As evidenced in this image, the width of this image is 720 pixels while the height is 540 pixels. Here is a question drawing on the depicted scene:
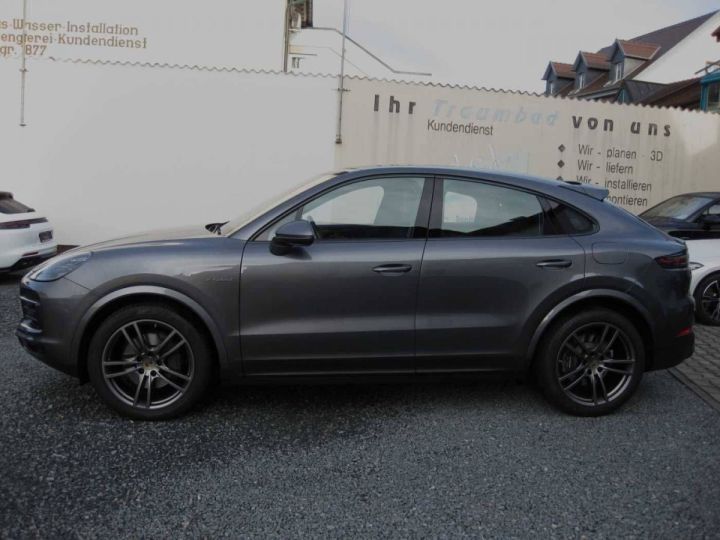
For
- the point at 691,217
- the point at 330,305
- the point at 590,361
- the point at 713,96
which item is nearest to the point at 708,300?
the point at 691,217

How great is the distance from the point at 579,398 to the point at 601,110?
8.80 metres

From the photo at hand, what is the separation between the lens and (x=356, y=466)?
338 centimetres

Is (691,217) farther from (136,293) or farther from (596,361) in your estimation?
(136,293)

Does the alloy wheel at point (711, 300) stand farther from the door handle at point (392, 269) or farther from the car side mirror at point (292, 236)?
the car side mirror at point (292, 236)

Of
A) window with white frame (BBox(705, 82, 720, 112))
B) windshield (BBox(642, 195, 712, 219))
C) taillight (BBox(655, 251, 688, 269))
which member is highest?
window with white frame (BBox(705, 82, 720, 112))

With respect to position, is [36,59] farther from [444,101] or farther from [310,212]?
[310,212]

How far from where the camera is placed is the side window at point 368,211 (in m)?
4.00

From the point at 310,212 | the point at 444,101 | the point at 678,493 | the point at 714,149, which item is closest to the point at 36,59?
the point at 444,101

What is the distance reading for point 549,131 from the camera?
11.3 metres

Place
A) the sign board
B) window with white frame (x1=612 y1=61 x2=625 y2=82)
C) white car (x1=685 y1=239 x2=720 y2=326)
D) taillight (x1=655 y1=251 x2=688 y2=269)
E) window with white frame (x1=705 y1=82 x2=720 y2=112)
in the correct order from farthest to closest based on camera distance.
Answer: window with white frame (x1=612 y1=61 x2=625 y2=82), window with white frame (x1=705 y1=82 x2=720 y2=112), the sign board, white car (x1=685 y1=239 x2=720 y2=326), taillight (x1=655 y1=251 x2=688 y2=269)

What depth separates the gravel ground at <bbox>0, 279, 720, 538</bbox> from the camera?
2836 mm

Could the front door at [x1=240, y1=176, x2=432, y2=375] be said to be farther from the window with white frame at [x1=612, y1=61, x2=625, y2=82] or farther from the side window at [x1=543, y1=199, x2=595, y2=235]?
the window with white frame at [x1=612, y1=61, x2=625, y2=82]

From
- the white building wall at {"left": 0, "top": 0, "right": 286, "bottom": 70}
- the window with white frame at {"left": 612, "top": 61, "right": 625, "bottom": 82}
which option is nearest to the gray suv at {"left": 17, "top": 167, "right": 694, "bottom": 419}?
the white building wall at {"left": 0, "top": 0, "right": 286, "bottom": 70}

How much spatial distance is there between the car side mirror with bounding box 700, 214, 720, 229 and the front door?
5.86m
